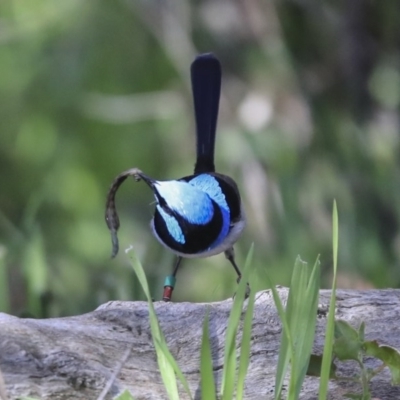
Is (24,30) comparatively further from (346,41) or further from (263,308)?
(263,308)

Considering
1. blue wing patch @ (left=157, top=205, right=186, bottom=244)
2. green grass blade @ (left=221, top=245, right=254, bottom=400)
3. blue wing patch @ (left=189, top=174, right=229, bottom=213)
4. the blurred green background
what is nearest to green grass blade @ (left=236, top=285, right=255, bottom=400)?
green grass blade @ (left=221, top=245, right=254, bottom=400)

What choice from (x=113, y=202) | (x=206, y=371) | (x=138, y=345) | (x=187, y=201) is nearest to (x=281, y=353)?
(x=206, y=371)

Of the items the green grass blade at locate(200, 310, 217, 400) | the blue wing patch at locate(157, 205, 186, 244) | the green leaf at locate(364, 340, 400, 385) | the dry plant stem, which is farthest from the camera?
the blue wing patch at locate(157, 205, 186, 244)

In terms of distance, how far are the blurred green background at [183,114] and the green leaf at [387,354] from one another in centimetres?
253

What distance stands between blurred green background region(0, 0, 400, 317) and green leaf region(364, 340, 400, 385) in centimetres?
253

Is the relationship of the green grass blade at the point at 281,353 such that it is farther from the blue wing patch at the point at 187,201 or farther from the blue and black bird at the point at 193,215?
the blue wing patch at the point at 187,201

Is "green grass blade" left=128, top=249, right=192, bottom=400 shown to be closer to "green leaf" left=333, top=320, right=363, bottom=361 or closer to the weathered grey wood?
the weathered grey wood

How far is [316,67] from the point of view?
567cm

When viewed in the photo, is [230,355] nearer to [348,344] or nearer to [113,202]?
[348,344]

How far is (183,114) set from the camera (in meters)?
5.75

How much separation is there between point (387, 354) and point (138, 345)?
564mm

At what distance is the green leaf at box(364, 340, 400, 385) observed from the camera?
1.52 metres

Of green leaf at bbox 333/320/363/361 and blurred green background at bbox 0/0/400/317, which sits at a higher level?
blurred green background at bbox 0/0/400/317

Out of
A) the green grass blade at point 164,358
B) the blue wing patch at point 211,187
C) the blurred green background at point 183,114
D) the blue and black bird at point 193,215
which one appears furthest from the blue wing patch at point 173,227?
the blurred green background at point 183,114
